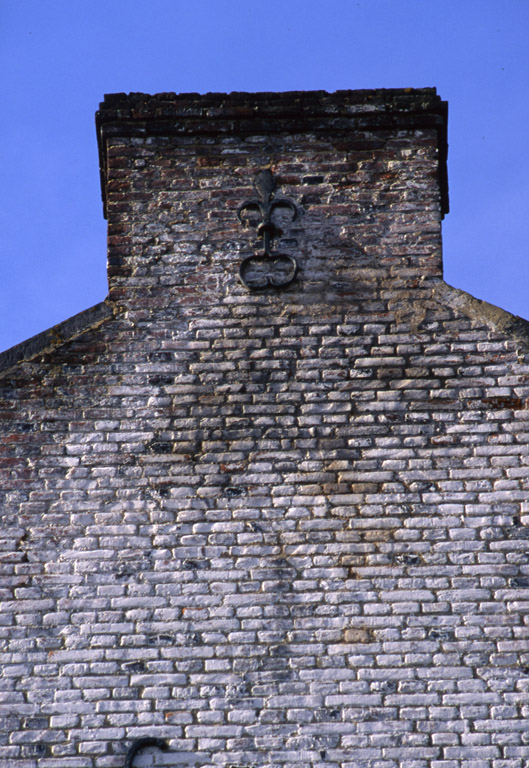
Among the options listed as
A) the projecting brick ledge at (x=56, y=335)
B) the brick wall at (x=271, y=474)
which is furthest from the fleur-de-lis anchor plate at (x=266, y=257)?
the projecting brick ledge at (x=56, y=335)

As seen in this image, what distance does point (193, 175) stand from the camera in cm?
632

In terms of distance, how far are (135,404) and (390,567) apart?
1723 millimetres

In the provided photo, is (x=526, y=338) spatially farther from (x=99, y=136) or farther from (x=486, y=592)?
(x=99, y=136)

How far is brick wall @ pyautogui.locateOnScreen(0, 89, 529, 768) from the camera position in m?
5.11

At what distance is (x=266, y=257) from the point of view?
241 inches

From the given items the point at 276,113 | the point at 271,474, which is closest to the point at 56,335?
the point at 271,474

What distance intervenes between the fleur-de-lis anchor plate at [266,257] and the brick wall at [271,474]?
0.05 meters

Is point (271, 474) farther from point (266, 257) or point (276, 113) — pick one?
point (276, 113)

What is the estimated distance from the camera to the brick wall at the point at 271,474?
5113 millimetres

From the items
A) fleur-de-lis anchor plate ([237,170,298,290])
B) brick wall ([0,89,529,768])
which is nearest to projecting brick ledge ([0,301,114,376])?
brick wall ([0,89,529,768])

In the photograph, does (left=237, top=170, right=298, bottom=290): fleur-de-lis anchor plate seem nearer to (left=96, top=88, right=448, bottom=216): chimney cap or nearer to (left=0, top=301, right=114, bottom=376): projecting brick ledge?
(left=96, top=88, right=448, bottom=216): chimney cap

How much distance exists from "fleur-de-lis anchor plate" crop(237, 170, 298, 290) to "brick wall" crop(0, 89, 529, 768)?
0.05 metres

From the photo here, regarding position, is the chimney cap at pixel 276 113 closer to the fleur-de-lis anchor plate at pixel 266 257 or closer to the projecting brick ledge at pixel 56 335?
the fleur-de-lis anchor plate at pixel 266 257

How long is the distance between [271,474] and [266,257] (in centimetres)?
139
